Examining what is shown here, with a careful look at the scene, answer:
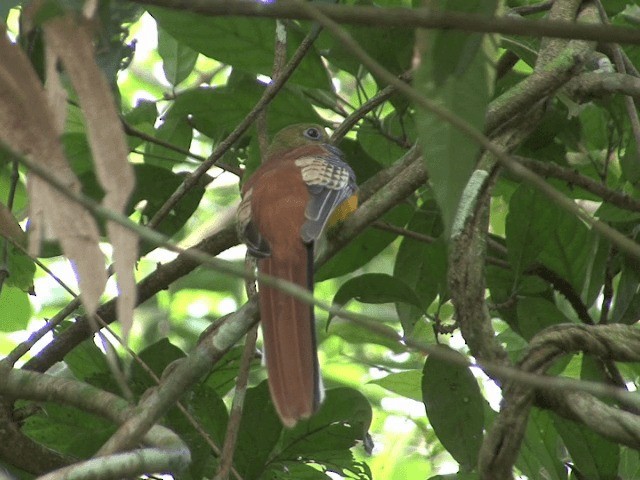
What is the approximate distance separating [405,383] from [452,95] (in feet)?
6.47

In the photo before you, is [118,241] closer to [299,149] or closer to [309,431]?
[309,431]

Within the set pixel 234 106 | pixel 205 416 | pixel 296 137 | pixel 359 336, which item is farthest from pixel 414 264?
pixel 296 137

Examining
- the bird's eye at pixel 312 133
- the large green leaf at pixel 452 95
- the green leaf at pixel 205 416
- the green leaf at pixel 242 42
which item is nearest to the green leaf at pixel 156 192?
the green leaf at pixel 242 42

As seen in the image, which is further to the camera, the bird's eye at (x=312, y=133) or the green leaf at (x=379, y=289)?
the bird's eye at (x=312, y=133)

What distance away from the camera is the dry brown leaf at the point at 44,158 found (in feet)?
4.58

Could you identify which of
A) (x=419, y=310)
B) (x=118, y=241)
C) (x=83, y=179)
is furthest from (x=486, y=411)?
(x=118, y=241)

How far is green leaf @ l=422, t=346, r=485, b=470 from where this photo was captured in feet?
8.63

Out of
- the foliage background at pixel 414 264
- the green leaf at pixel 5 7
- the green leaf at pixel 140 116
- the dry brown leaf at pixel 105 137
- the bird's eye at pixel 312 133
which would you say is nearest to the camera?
the dry brown leaf at pixel 105 137

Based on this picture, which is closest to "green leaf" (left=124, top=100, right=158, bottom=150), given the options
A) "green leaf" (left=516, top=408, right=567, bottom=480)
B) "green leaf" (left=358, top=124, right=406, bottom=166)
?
"green leaf" (left=358, top=124, right=406, bottom=166)

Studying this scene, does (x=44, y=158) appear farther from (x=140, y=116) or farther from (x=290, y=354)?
(x=140, y=116)

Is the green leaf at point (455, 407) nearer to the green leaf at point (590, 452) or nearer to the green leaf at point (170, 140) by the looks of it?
the green leaf at point (590, 452)

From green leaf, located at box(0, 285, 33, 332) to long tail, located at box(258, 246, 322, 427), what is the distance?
1.47 m

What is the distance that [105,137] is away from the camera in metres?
1.42

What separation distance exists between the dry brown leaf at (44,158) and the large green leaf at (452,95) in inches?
19.5
